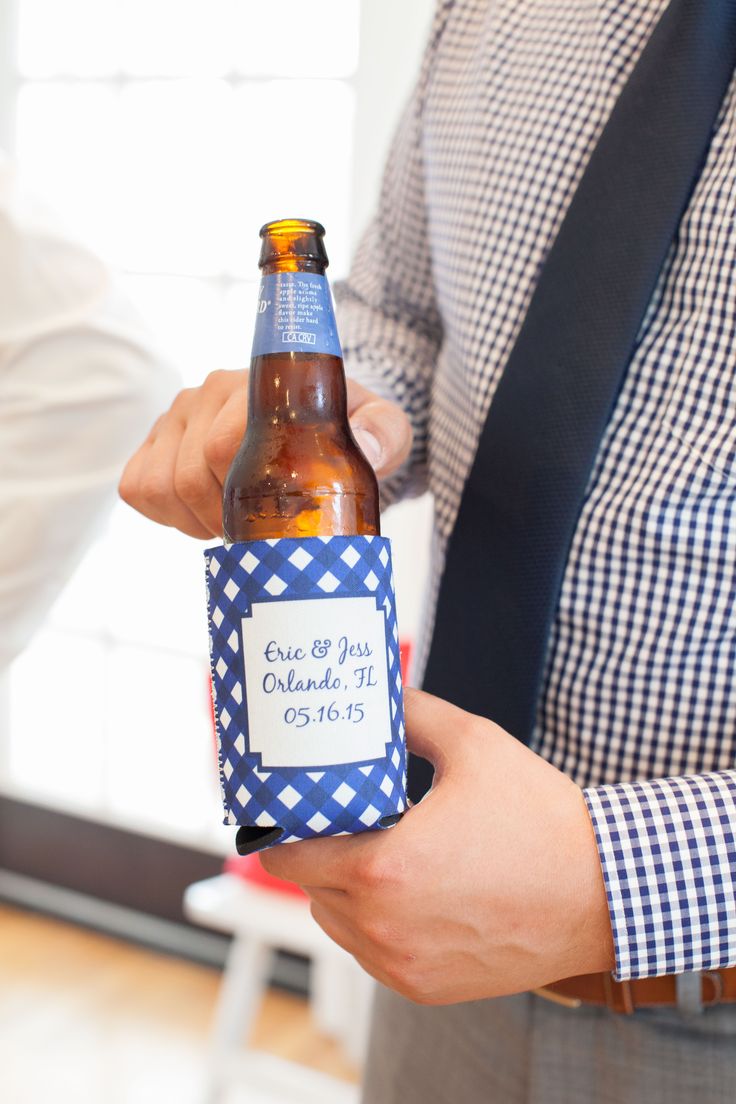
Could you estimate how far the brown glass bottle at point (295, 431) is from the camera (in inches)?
19.5

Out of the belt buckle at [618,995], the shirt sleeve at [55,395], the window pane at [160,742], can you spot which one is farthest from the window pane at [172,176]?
the belt buckle at [618,995]

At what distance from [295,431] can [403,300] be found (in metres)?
0.38

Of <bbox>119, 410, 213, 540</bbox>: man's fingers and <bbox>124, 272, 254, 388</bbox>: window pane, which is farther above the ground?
<bbox>119, 410, 213, 540</bbox>: man's fingers

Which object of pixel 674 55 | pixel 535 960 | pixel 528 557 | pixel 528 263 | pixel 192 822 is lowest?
pixel 192 822

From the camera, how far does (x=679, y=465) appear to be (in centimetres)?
59

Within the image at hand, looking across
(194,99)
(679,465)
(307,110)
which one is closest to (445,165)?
(679,465)

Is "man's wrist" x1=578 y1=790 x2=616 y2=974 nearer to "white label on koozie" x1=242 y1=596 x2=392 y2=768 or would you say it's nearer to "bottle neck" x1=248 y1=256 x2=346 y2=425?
"white label on koozie" x1=242 y1=596 x2=392 y2=768

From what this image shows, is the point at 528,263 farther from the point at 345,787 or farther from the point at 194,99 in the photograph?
the point at 194,99

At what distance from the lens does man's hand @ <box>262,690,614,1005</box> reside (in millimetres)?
484

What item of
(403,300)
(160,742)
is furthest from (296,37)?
(160,742)

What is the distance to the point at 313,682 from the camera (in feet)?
1.49

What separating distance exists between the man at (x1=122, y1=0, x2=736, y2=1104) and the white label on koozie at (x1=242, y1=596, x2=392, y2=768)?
0.06m

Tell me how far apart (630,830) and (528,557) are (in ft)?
0.57

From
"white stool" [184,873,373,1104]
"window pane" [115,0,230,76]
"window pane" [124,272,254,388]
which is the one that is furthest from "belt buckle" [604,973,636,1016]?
"window pane" [115,0,230,76]
